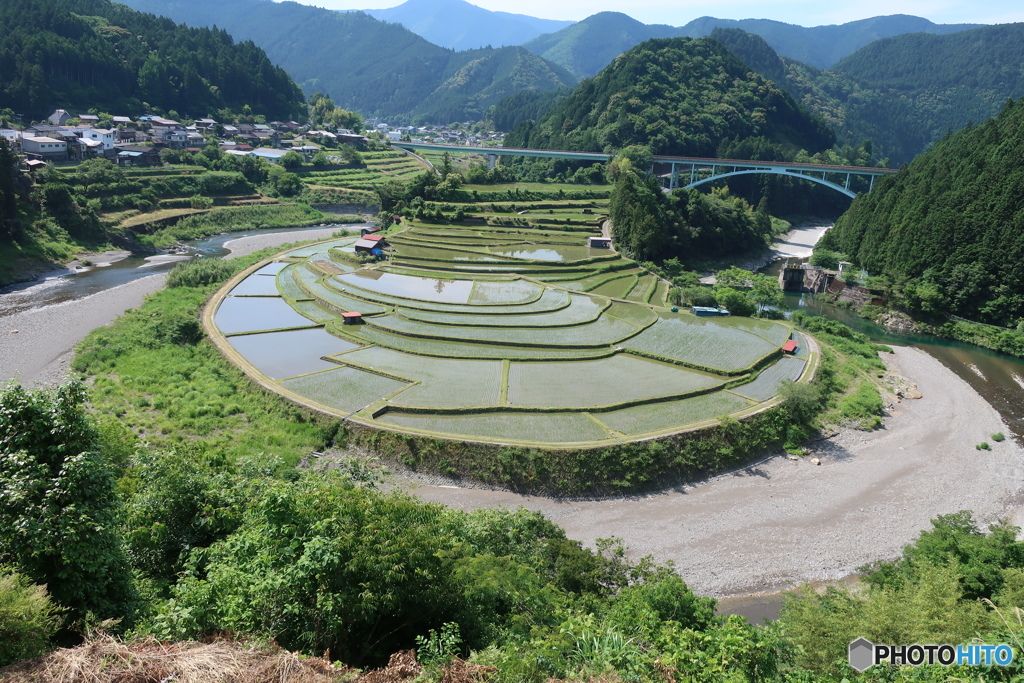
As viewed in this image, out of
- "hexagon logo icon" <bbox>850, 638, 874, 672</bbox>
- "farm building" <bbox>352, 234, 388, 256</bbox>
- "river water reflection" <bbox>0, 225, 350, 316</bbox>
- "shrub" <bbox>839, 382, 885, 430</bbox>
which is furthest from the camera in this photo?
"farm building" <bbox>352, 234, 388, 256</bbox>

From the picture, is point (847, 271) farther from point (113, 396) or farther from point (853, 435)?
point (113, 396)

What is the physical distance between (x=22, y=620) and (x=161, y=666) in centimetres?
233

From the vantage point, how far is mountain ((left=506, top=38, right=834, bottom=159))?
9806 cm

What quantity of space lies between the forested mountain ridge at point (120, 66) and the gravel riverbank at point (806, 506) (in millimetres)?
107534

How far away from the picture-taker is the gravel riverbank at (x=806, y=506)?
20219mm

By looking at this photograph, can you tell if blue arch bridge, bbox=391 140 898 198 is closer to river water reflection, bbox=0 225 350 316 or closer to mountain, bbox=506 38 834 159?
mountain, bbox=506 38 834 159

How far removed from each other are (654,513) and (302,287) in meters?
33.1

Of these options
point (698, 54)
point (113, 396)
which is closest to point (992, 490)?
point (113, 396)

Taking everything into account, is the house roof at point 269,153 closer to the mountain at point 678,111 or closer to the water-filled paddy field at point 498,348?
the mountain at point 678,111

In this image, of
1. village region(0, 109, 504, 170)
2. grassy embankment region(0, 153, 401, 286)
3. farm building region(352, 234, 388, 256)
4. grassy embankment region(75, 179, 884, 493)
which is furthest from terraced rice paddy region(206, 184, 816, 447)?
village region(0, 109, 504, 170)

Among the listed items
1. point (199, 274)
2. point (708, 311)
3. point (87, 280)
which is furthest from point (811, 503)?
point (87, 280)

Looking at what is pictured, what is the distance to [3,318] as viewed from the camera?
127ft

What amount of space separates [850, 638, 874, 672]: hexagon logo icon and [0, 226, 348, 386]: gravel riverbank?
31.2 metres

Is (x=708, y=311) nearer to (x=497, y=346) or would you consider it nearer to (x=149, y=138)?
(x=497, y=346)
